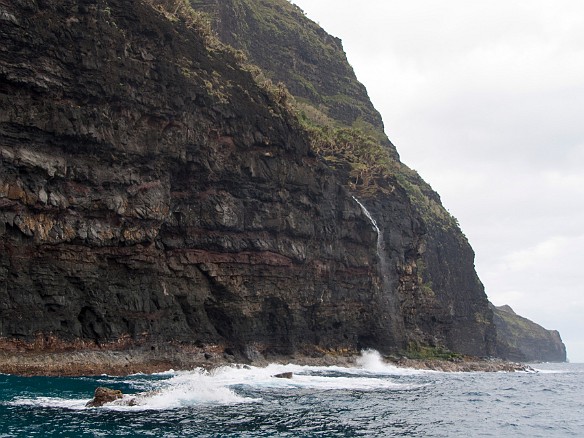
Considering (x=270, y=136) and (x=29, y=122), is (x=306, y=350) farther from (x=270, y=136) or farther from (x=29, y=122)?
(x=29, y=122)

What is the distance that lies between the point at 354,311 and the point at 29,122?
40194 mm

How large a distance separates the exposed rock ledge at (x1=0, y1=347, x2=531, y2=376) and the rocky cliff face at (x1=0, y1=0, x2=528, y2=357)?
94cm

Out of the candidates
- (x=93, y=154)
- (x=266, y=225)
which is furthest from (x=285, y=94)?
(x=93, y=154)

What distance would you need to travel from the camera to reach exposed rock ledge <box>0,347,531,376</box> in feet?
127

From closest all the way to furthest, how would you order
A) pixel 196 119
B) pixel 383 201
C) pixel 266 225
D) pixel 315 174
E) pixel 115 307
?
pixel 115 307 < pixel 196 119 < pixel 266 225 < pixel 315 174 < pixel 383 201

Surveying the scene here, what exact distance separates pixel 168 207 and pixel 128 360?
40.4 ft

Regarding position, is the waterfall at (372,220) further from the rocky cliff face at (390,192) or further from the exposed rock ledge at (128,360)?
the exposed rock ledge at (128,360)

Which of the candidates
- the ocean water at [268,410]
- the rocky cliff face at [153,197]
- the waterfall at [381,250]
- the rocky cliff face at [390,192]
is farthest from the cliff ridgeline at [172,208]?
the ocean water at [268,410]

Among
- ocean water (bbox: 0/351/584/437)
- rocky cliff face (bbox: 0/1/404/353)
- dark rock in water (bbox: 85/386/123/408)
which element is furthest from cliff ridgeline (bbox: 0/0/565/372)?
dark rock in water (bbox: 85/386/123/408)

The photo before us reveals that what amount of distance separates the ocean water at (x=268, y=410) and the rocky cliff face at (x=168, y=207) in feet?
21.8

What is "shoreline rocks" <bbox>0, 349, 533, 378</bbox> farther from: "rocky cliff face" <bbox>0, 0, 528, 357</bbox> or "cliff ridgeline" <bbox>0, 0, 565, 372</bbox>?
"rocky cliff face" <bbox>0, 0, 528, 357</bbox>

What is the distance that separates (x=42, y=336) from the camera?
1607 inches

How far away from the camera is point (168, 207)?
168 feet

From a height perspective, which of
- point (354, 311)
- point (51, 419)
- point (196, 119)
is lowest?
point (51, 419)
